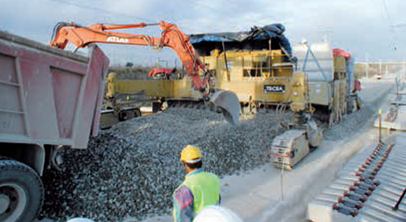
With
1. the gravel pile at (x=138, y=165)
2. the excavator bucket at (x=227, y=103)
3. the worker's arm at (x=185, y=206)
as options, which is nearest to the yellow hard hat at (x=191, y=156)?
the worker's arm at (x=185, y=206)

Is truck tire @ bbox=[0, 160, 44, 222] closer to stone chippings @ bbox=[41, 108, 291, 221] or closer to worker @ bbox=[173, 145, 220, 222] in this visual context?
Answer: stone chippings @ bbox=[41, 108, 291, 221]

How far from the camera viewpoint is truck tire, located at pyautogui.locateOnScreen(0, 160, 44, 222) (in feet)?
9.84

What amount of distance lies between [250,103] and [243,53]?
7.37ft

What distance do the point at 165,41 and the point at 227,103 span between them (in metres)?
1.89

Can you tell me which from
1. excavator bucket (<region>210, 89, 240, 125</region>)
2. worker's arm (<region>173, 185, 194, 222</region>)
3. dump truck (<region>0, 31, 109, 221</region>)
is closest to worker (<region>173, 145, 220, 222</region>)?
worker's arm (<region>173, 185, 194, 222</region>)

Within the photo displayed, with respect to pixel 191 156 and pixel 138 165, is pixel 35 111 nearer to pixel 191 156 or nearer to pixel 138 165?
pixel 138 165

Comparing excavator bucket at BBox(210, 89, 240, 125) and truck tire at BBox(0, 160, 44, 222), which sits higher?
excavator bucket at BBox(210, 89, 240, 125)

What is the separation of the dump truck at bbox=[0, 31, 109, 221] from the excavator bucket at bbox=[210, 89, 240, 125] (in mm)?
2493

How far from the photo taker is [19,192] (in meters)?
3.15

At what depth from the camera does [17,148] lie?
3479mm

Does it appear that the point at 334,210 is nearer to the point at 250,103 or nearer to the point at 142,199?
the point at 142,199

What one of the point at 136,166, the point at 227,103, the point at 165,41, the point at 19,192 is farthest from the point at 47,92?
the point at 227,103

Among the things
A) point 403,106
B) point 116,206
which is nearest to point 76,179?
point 116,206

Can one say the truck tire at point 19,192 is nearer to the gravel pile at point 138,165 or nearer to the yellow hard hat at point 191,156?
the gravel pile at point 138,165
